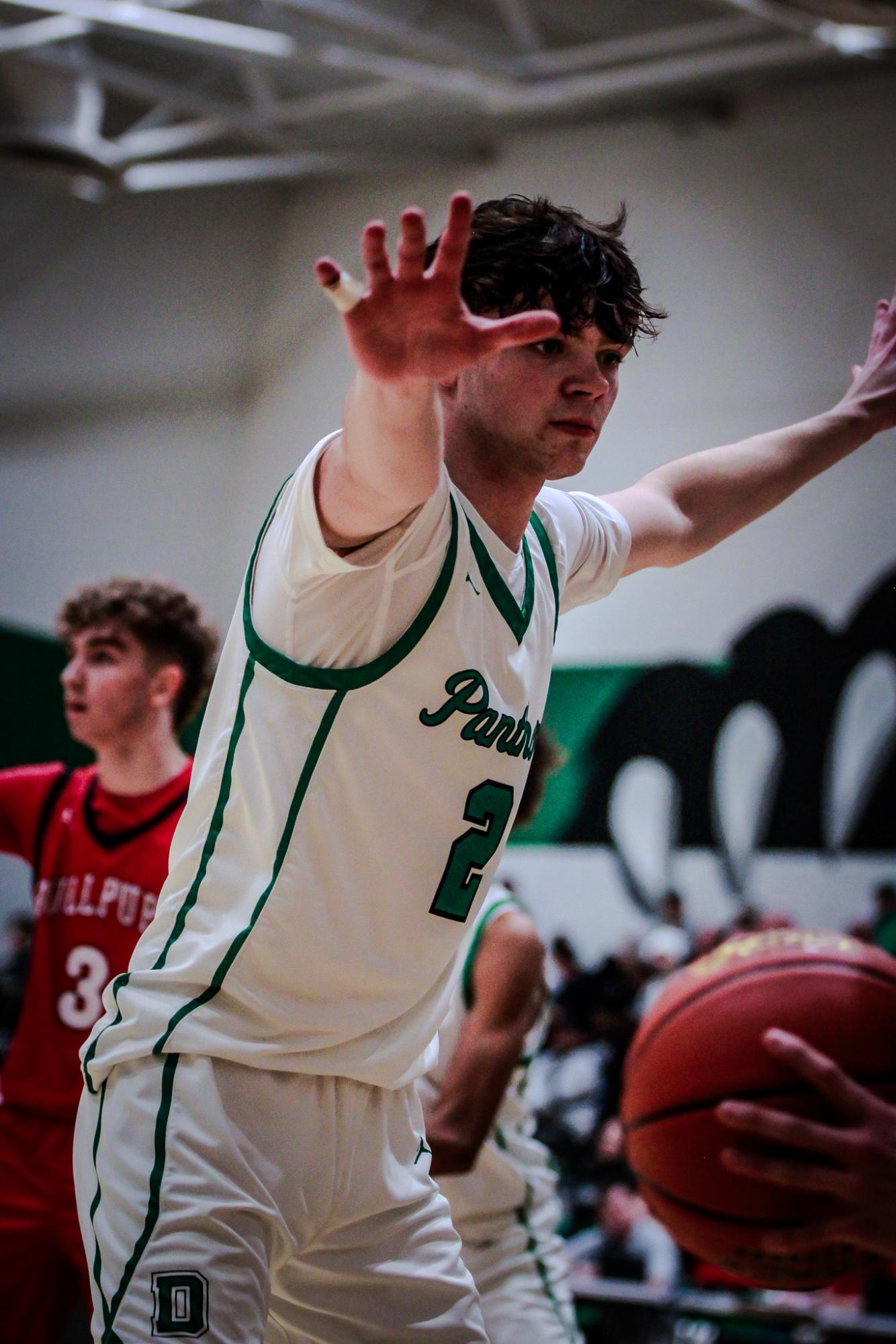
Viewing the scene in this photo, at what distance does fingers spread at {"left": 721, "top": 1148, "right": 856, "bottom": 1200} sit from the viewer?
6.62 feet

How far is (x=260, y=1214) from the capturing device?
1844 millimetres

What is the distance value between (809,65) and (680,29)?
79 centimetres

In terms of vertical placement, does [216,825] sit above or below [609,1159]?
above

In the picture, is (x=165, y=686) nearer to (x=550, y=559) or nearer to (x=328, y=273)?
(x=550, y=559)

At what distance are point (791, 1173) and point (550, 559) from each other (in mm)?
1030

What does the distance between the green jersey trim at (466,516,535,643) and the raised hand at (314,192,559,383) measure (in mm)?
367

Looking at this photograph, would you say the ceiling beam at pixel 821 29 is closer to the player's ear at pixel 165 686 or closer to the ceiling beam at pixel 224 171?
the ceiling beam at pixel 224 171

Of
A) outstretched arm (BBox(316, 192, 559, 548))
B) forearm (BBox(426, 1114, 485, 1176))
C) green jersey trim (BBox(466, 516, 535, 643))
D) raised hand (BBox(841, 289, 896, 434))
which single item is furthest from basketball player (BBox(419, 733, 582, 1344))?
outstretched arm (BBox(316, 192, 559, 548))

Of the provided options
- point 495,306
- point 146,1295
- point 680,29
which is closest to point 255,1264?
point 146,1295

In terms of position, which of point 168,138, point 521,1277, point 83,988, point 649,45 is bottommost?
point 521,1277

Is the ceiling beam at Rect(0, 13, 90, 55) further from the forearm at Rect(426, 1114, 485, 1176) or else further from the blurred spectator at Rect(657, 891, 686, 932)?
the forearm at Rect(426, 1114, 485, 1176)

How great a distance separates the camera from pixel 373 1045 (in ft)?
6.63

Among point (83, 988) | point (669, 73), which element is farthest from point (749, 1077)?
point (669, 73)

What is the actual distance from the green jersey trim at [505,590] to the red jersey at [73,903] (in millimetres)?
1615
